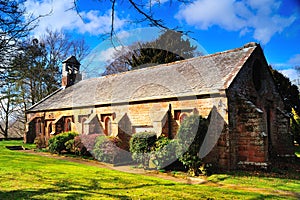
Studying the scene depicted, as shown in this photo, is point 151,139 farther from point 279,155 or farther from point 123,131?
point 279,155

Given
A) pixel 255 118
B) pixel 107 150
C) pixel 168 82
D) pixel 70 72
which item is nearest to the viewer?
pixel 255 118

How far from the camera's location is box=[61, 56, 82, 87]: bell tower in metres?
30.6

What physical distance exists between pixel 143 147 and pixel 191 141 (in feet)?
10.9

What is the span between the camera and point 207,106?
14039 millimetres

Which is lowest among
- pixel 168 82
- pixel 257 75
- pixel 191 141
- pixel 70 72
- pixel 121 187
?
pixel 121 187

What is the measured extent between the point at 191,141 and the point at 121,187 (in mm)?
4858

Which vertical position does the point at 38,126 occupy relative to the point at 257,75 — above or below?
below

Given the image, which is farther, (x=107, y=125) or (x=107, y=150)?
(x=107, y=125)

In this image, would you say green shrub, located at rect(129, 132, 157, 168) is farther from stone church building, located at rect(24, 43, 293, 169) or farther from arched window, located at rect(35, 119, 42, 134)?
arched window, located at rect(35, 119, 42, 134)

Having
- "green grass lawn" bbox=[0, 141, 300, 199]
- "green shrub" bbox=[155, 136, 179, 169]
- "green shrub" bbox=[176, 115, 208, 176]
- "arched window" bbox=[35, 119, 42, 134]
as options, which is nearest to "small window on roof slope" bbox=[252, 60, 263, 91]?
"green shrub" bbox=[176, 115, 208, 176]

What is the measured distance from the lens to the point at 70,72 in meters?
31.0

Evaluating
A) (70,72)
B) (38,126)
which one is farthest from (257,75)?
(38,126)

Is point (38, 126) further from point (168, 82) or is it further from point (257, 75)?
point (257, 75)

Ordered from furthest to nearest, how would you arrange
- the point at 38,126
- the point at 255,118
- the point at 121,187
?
the point at 38,126
the point at 255,118
the point at 121,187
